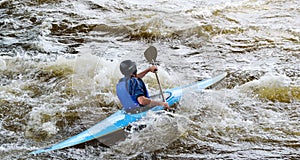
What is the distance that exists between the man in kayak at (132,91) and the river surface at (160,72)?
0.66 feet

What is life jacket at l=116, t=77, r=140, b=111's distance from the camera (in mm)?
3500

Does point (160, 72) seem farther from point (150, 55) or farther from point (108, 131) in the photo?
point (108, 131)

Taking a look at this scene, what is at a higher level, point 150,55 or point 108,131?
point 150,55

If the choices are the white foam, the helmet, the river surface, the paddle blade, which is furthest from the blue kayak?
the white foam

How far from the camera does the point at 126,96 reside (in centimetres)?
352

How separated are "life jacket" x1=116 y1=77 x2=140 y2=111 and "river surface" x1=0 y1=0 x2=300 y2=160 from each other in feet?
0.72

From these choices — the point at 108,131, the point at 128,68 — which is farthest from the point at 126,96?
the point at 108,131

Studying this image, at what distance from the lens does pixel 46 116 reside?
13.4 feet

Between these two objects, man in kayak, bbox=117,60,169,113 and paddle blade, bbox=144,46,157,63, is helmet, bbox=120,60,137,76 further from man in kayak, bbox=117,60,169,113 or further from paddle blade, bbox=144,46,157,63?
paddle blade, bbox=144,46,157,63

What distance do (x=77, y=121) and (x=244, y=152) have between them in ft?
5.57

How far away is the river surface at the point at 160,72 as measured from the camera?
12.0 feet

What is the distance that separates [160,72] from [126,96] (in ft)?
4.00

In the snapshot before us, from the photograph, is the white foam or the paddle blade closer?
the paddle blade

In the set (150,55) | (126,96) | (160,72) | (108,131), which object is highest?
(150,55)
